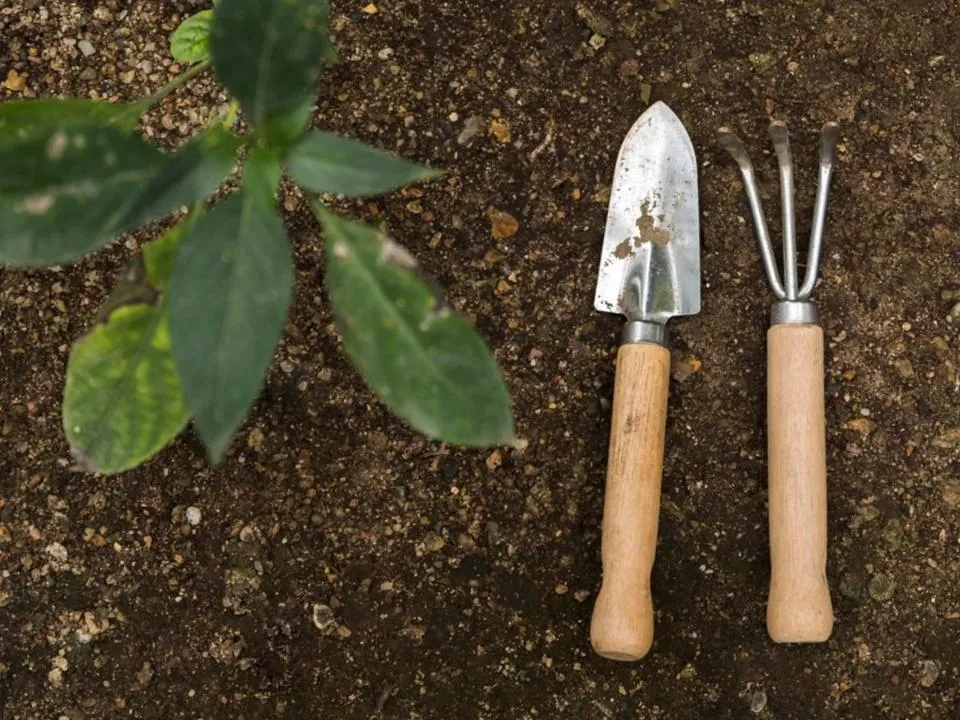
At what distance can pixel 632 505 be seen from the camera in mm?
1146

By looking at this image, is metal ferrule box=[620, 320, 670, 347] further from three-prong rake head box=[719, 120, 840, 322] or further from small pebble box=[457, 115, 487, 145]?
small pebble box=[457, 115, 487, 145]

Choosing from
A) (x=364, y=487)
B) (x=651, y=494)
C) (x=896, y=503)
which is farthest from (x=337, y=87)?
(x=896, y=503)

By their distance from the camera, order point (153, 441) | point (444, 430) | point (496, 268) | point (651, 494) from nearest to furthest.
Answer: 1. point (444, 430)
2. point (153, 441)
3. point (651, 494)
4. point (496, 268)

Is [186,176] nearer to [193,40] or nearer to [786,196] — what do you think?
[193,40]

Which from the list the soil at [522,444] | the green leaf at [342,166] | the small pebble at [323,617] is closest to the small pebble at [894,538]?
the soil at [522,444]

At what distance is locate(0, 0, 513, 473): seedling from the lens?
2.35ft

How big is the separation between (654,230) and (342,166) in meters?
0.53

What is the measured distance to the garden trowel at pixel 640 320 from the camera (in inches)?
45.1

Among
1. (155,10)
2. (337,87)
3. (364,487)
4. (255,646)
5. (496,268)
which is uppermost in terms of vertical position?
(155,10)

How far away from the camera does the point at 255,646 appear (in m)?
1.22

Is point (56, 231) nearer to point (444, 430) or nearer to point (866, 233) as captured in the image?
point (444, 430)

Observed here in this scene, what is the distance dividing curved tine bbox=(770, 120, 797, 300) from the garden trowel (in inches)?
4.0

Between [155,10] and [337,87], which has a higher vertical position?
[155,10]

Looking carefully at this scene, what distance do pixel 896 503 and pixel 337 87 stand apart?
863 millimetres
